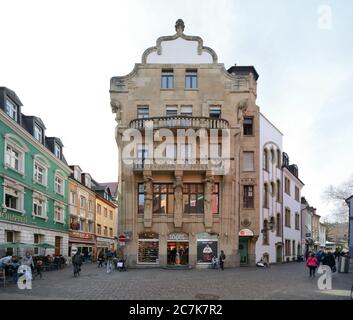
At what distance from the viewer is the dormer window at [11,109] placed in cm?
2889

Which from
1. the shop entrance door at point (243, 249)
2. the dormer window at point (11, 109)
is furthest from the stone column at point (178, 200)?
the dormer window at point (11, 109)

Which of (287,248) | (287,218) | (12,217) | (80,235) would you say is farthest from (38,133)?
(287,248)

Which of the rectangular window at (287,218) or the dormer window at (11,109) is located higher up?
the dormer window at (11,109)

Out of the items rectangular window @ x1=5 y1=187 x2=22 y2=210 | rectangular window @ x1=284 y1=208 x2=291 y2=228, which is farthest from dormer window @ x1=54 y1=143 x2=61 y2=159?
rectangular window @ x1=284 y1=208 x2=291 y2=228

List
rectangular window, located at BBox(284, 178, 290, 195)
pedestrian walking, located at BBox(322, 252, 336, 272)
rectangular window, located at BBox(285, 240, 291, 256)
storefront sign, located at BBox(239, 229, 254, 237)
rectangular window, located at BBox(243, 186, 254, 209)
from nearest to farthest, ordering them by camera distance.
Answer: pedestrian walking, located at BBox(322, 252, 336, 272) < storefront sign, located at BBox(239, 229, 254, 237) < rectangular window, located at BBox(243, 186, 254, 209) < rectangular window, located at BBox(285, 240, 291, 256) < rectangular window, located at BBox(284, 178, 290, 195)

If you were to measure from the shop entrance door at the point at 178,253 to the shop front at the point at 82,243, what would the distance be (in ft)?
49.7

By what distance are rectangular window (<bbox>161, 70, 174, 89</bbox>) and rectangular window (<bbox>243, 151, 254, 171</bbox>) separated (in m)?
9.05

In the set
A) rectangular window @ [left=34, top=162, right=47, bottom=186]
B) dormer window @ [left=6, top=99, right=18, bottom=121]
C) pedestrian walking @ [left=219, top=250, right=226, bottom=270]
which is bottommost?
pedestrian walking @ [left=219, top=250, right=226, bottom=270]

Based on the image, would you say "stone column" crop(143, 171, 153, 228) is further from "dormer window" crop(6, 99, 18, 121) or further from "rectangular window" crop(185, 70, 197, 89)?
"dormer window" crop(6, 99, 18, 121)

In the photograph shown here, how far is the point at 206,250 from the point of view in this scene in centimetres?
3319

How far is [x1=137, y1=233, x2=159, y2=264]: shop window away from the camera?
33.2 metres

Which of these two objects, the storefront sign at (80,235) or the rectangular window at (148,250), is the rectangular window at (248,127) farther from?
the storefront sign at (80,235)

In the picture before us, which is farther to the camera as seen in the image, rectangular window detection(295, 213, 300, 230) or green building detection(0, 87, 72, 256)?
rectangular window detection(295, 213, 300, 230)
